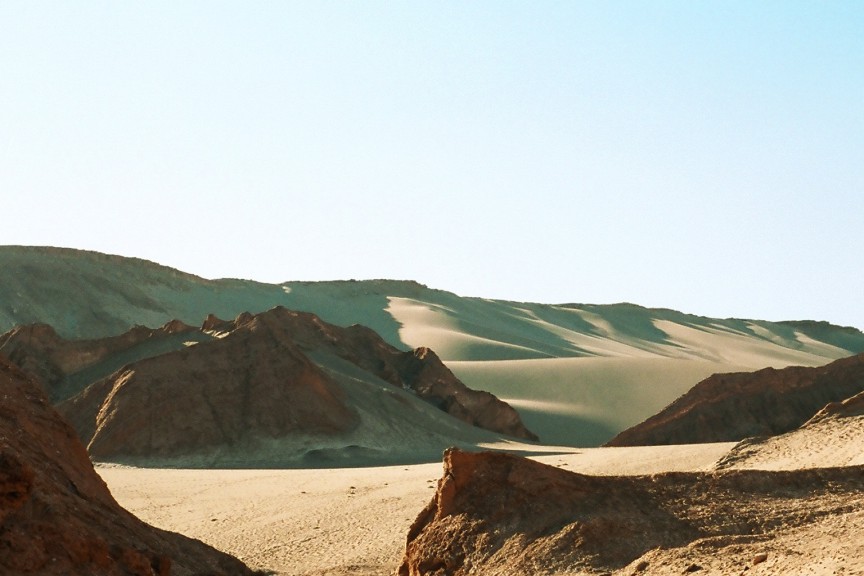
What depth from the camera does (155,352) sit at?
4434cm

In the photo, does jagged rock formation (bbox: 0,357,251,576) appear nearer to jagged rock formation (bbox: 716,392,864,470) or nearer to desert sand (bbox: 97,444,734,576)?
desert sand (bbox: 97,444,734,576)

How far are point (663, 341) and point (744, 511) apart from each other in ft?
361

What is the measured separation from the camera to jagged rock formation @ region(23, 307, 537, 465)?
3750 cm

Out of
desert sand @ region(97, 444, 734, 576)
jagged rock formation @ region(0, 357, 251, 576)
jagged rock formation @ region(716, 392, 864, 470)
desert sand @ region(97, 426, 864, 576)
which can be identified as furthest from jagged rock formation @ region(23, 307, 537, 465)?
jagged rock formation @ region(0, 357, 251, 576)

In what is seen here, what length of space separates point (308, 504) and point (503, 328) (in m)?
89.8

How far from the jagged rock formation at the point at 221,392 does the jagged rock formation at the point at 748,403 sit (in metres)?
6.51

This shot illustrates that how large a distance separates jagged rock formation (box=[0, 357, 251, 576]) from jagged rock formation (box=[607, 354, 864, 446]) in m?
28.7

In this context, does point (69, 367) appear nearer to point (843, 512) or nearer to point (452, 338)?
point (843, 512)

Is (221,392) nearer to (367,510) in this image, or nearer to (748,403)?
(748,403)

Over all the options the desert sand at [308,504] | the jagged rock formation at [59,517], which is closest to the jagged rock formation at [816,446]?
the desert sand at [308,504]

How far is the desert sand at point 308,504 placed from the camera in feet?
63.1

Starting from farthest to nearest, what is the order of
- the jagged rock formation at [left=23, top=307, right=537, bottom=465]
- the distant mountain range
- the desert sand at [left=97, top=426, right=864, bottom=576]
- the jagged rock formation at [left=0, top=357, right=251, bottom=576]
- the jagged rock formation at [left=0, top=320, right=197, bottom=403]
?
the distant mountain range, the jagged rock formation at [left=0, top=320, right=197, bottom=403], the jagged rock formation at [left=23, top=307, right=537, bottom=465], the desert sand at [left=97, top=426, right=864, bottom=576], the jagged rock formation at [left=0, top=357, right=251, bottom=576]

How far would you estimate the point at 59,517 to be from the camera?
11.0 meters

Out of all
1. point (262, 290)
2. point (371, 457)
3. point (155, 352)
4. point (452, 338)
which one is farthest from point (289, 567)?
point (262, 290)
